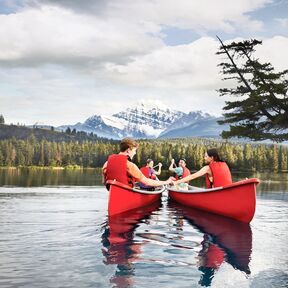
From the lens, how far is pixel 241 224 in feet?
50.9

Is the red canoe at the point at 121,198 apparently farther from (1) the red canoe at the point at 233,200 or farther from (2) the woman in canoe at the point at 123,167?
(1) the red canoe at the point at 233,200

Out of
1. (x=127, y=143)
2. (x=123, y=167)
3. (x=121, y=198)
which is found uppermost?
(x=127, y=143)

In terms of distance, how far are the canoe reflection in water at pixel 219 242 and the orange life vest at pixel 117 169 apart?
2.72 meters

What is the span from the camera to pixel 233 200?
15.6 metres

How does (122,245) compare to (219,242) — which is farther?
(219,242)

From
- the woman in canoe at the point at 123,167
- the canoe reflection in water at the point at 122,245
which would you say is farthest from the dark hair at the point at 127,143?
the canoe reflection in water at the point at 122,245

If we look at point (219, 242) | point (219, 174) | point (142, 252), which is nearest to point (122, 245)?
point (142, 252)

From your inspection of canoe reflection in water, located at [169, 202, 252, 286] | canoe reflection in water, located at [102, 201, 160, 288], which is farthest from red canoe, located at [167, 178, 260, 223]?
canoe reflection in water, located at [102, 201, 160, 288]

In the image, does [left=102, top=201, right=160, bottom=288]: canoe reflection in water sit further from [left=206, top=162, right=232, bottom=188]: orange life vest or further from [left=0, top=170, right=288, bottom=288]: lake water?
[left=206, top=162, right=232, bottom=188]: orange life vest

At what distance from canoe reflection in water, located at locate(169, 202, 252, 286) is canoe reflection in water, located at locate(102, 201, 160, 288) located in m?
1.35

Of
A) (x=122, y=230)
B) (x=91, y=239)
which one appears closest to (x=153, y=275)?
(x=91, y=239)

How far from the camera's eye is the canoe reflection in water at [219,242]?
29.0 feet

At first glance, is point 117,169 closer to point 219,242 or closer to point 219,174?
point 219,174

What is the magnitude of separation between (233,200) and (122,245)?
236 inches
